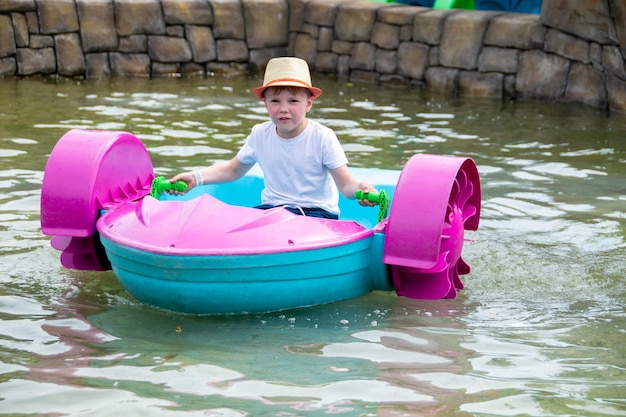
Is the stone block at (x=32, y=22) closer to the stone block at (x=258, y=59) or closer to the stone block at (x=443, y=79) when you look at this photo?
the stone block at (x=258, y=59)

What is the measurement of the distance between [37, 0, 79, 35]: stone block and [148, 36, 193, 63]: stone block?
0.83 metres

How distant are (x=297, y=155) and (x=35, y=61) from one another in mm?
6539

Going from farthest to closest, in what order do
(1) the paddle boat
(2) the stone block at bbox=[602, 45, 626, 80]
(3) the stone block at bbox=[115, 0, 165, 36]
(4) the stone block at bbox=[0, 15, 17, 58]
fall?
1. (3) the stone block at bbox=[115, 0, 165, 36]
2. (4) the stone block at bbox=[0, 15, 17, 58]
3. (2) the stone block at bbox=[602, 45, 626, 80]
4. (1) the paddle boat

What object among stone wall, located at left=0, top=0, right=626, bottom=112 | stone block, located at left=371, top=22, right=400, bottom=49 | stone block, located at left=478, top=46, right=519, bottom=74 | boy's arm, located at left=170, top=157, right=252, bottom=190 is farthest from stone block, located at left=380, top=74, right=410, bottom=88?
boy's arm, located at left=170, top=157, right=252, bottom=190

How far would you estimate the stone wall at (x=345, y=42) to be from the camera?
9289 millimetres

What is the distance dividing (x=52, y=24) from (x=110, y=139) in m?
6.22

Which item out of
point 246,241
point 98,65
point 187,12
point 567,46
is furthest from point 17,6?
point 246,241

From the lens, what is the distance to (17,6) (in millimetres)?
10328

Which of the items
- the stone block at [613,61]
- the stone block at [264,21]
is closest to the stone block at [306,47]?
the stone block at [264,21]

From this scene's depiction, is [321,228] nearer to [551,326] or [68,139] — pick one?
[551,326]

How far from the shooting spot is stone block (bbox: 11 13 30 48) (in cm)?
1037

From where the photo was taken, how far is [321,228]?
4.18m

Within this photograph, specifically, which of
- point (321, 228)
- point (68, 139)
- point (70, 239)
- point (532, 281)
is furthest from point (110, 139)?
point (532, 281)

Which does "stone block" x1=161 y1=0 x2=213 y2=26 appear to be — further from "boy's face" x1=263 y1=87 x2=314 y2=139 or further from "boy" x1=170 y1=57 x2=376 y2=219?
"boy's face" x1=263 y1=87 x2=314 y2=139
